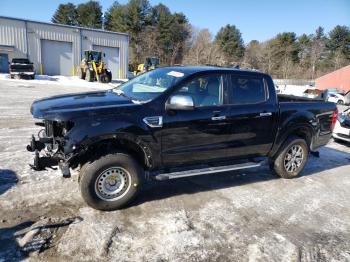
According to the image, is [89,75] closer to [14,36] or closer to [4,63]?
[14,36]

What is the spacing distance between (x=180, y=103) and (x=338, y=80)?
151ft

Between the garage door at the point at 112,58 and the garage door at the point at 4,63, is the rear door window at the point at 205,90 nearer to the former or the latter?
the garage door at the point at 4,63

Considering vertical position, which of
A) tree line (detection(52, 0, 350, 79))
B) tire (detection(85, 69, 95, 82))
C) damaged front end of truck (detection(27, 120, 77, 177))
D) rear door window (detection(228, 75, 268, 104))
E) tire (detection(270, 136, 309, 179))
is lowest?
tire (detection(270, 136, 309, 179))

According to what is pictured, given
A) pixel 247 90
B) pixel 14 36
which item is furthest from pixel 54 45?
pixel 247 90

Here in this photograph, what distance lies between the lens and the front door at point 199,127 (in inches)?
168

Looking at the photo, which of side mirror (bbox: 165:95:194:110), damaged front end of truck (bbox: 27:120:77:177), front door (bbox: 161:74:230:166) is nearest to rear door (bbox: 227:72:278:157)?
front door (bbox: 161:74:230:166)

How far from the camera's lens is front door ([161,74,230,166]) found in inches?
168

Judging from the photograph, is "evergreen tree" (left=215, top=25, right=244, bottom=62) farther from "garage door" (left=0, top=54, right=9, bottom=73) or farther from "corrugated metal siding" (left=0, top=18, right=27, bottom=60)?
"garage door" (left=0, top=54, right=9, bottom=73)

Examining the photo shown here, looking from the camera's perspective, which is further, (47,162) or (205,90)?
(205,90)

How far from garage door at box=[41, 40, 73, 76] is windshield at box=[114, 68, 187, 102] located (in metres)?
31.6

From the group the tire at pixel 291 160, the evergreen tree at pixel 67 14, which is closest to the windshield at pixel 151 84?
the tire at pixel 291 160

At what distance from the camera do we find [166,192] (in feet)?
15.8

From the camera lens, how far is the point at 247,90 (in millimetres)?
5035

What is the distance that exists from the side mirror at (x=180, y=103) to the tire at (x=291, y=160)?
96.0 inches
